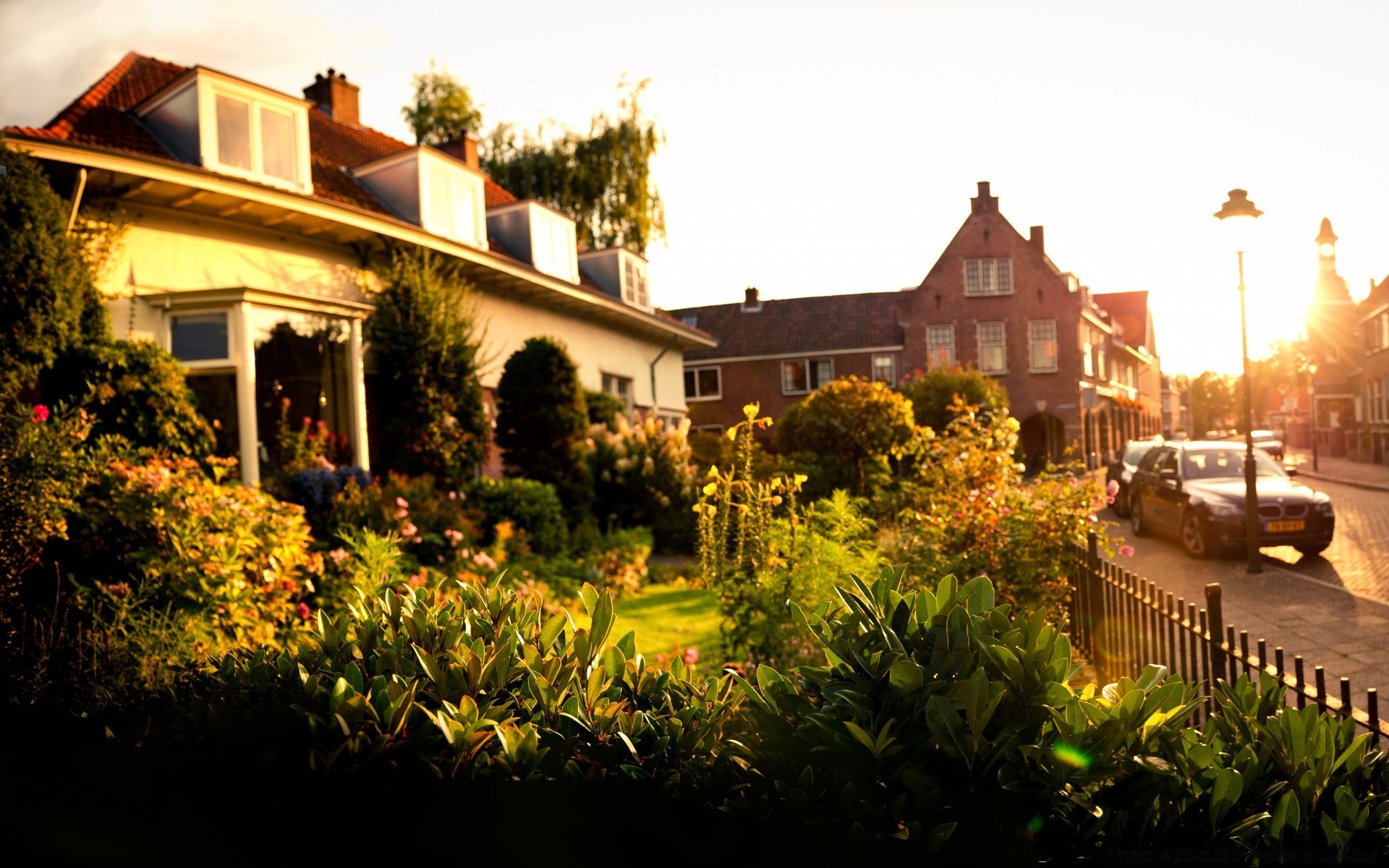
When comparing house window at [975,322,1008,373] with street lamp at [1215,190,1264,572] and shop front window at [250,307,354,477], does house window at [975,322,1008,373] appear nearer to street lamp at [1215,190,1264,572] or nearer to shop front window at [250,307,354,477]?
street lamp at [1215,190,1264,572]

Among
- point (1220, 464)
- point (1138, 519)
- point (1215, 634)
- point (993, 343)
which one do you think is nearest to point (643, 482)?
point (1138, 519)

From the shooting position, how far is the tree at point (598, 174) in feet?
97.8

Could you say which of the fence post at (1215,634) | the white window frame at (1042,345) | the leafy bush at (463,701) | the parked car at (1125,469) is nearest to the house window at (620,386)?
the parked car at (1125,469)

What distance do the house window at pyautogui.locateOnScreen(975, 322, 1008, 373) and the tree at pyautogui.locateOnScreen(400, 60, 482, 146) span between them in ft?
74.8

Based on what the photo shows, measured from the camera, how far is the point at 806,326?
4494 cm

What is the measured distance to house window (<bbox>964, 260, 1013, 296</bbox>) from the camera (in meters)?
40.9

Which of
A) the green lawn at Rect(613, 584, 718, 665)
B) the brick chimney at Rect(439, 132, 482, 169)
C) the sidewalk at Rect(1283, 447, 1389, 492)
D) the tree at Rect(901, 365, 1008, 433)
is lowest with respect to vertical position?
the sidewalk at Rect(1283, 447, 1389, 492)

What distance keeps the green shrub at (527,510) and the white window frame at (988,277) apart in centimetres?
3186

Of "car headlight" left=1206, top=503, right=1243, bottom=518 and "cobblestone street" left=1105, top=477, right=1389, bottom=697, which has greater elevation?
"car headlight" left=1206, top=503, right=1243, bottom=518

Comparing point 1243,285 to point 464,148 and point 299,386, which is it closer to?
point 299,386

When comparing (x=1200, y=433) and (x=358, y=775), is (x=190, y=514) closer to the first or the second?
(x=358, y=775)

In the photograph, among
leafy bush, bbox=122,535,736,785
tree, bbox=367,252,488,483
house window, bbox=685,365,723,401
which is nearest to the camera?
leafy bush, bbox=122,535,736,785

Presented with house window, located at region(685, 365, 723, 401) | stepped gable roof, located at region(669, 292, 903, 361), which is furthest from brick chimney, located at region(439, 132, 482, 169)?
house window, located at region(685, 365, 723, 401)

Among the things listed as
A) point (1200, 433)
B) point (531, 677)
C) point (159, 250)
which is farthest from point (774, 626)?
point (1200, 433)
